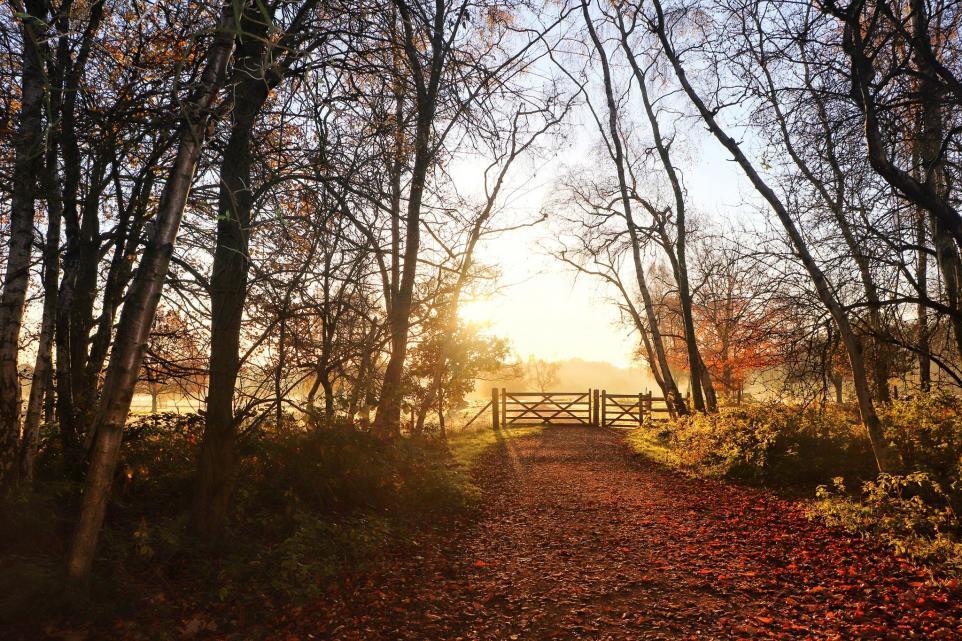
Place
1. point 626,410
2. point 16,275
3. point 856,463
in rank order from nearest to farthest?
1. point 16,275
2. point 856,463
3. point 626,410

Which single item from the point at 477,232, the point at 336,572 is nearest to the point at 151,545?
the point at 336,572

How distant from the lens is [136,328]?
11.8 ft

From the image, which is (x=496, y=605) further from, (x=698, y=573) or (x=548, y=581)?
(x=698, y=573)

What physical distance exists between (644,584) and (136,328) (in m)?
4.75

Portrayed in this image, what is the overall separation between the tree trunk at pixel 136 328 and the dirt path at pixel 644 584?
62.3 inches

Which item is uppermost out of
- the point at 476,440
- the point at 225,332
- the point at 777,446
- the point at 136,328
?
the point at 225,332

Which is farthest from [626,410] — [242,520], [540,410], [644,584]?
[242,520]

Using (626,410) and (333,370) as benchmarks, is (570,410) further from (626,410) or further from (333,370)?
(333,370)

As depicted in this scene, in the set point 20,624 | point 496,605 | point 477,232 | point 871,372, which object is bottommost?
point 496,605

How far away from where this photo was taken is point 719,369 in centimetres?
2361

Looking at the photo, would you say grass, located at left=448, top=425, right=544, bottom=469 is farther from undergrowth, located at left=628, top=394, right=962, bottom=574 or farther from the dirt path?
the dirt path

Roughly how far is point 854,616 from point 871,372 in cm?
815

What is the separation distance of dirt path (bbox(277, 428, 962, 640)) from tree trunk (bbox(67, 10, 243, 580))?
1582mm

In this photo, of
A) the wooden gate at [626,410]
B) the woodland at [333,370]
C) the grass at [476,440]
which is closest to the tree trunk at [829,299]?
the woodland at [333,370]
